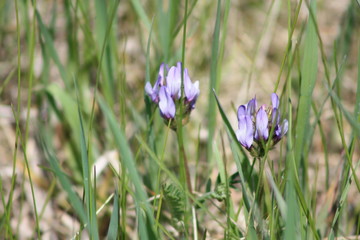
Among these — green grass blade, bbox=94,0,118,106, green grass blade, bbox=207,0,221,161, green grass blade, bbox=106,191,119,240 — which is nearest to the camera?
green grass blade, bbox=106,191,119,240

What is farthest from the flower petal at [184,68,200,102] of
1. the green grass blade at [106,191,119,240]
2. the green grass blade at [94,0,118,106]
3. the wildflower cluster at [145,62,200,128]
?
the green grass blade at [94,0,118,106]

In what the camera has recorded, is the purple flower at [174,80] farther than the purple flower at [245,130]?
Yes

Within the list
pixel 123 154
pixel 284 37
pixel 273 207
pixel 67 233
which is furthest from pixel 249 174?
pixel 284 37

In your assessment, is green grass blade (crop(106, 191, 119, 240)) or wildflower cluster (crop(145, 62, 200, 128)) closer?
green grass blade (crop(106, 191, 119, 240))

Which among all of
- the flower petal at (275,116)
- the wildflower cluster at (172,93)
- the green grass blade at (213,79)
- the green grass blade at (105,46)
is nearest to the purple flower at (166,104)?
the wildflower cluster at (172,93)

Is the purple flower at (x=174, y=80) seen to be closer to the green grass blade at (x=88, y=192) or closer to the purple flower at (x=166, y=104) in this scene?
the purple flower at (x=166, y=104)

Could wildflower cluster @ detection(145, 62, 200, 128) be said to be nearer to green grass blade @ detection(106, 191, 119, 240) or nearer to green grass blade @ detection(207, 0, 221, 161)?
green grass blade @ detection(207, 0, 221, 161)

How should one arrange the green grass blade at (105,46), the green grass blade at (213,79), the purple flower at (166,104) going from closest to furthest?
the purple flower at (166,104)
the green grass blade at (213,79)
the green grass blade at (105,46)

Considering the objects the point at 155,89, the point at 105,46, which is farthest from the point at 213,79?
the point at 105,46
